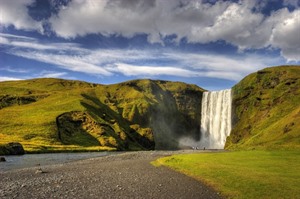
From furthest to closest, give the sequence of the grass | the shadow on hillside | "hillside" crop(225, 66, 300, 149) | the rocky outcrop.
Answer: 1. the shadow on hillside
2. "hillside" crop(225, 66, 300, 149)
3. the rocky outcrop
4. the grass

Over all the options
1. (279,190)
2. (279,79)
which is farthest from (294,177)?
(279,79)

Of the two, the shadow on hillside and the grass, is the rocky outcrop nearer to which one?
the shadow on hillside

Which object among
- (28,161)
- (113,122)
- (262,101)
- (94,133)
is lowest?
(28,161)

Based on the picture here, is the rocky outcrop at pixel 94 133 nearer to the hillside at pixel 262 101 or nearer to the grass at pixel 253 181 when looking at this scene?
the hillside at pixel 262 101

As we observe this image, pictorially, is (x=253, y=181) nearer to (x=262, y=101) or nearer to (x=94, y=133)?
(x=94, y=133)

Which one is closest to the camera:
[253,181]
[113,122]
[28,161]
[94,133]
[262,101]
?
[253,181]

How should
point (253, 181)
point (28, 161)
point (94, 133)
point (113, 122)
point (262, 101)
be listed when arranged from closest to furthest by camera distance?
point (253, 181)
point (28, 161)
point (94, 133)
point (262, 101)
point (113, 122)

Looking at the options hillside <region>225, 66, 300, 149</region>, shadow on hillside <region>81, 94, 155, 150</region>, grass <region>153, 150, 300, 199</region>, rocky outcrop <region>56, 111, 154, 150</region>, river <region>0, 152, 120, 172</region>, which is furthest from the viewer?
shadow on hillside <region>81, 94, 155, 150</region>

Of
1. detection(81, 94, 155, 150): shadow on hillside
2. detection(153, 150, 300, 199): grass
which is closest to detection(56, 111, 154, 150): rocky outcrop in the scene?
detection(81, 94, 155, 150): shadow on hillside

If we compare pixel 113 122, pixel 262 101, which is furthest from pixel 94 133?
pixel 262 101

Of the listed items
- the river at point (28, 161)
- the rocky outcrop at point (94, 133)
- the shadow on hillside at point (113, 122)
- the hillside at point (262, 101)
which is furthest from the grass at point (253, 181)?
the shadow on hillside at point (113, 122)

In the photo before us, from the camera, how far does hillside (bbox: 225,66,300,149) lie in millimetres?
148375

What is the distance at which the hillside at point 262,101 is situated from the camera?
148375mm

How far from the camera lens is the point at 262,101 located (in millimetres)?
175875
